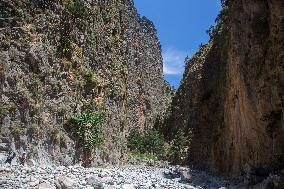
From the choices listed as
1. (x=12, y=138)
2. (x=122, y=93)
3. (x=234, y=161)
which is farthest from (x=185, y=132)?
(x=12, y=138)

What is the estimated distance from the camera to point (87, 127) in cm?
2433

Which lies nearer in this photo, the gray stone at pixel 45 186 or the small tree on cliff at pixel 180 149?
the gray stone at pixel 45 186

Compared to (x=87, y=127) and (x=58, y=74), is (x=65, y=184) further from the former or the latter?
(x=87, y=127)

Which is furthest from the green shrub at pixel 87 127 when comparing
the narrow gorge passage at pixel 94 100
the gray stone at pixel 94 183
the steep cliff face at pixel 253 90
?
the gray stone at pixel 94 183

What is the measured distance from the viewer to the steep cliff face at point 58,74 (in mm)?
20016

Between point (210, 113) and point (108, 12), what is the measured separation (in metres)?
14.4

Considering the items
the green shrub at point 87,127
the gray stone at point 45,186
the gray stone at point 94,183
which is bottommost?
the gray stone at point 45,186

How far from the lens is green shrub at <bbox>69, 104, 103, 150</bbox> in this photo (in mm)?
23734

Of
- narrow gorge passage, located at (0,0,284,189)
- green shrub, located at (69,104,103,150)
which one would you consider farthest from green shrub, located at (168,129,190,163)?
green shrub, located at (69,104,103,150)

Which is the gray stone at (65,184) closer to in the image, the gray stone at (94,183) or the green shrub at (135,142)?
the gray stone at (94,183)

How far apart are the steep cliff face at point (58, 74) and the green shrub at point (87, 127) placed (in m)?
0.44

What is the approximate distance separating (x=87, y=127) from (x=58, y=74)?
10.1ft

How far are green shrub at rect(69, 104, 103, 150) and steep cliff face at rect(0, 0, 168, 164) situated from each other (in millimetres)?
444

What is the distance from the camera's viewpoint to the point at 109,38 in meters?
32.4
